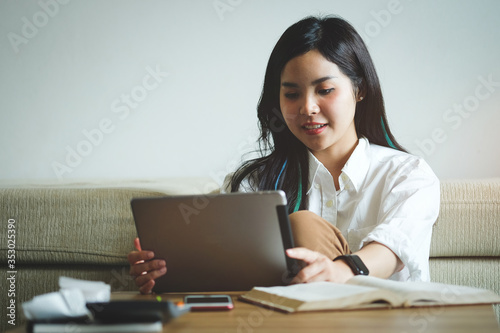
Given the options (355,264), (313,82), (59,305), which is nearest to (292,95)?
(313,82)

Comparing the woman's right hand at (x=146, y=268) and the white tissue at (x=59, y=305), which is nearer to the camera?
A: the white tissue at (x=59, y=305)

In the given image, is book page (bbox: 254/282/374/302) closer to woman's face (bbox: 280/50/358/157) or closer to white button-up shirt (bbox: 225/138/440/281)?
white button-up shirt (bbox: 225/138/440/281)

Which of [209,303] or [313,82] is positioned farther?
[313,82]

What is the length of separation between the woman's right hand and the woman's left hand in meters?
0.22

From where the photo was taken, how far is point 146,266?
0.94 m

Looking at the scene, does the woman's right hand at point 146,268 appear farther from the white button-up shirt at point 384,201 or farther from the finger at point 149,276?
the white button-up shirt at point 384,201

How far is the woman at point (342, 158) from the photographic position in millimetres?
1130

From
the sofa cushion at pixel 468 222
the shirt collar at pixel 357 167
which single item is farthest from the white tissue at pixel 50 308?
the sofa cushion at pixel 468 222

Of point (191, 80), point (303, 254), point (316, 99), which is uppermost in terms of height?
point (191, 80)

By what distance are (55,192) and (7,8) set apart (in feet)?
3.78

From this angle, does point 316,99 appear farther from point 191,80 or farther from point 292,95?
point 191,80

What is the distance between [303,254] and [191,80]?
131 cm

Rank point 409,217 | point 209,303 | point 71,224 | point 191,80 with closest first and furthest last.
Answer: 1. point 209,303
2. point 409,217
3. point 71,224
4. point 191,80

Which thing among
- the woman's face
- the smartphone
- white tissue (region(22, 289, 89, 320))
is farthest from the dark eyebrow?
white tissue (region(22, 289, 89, 320))
